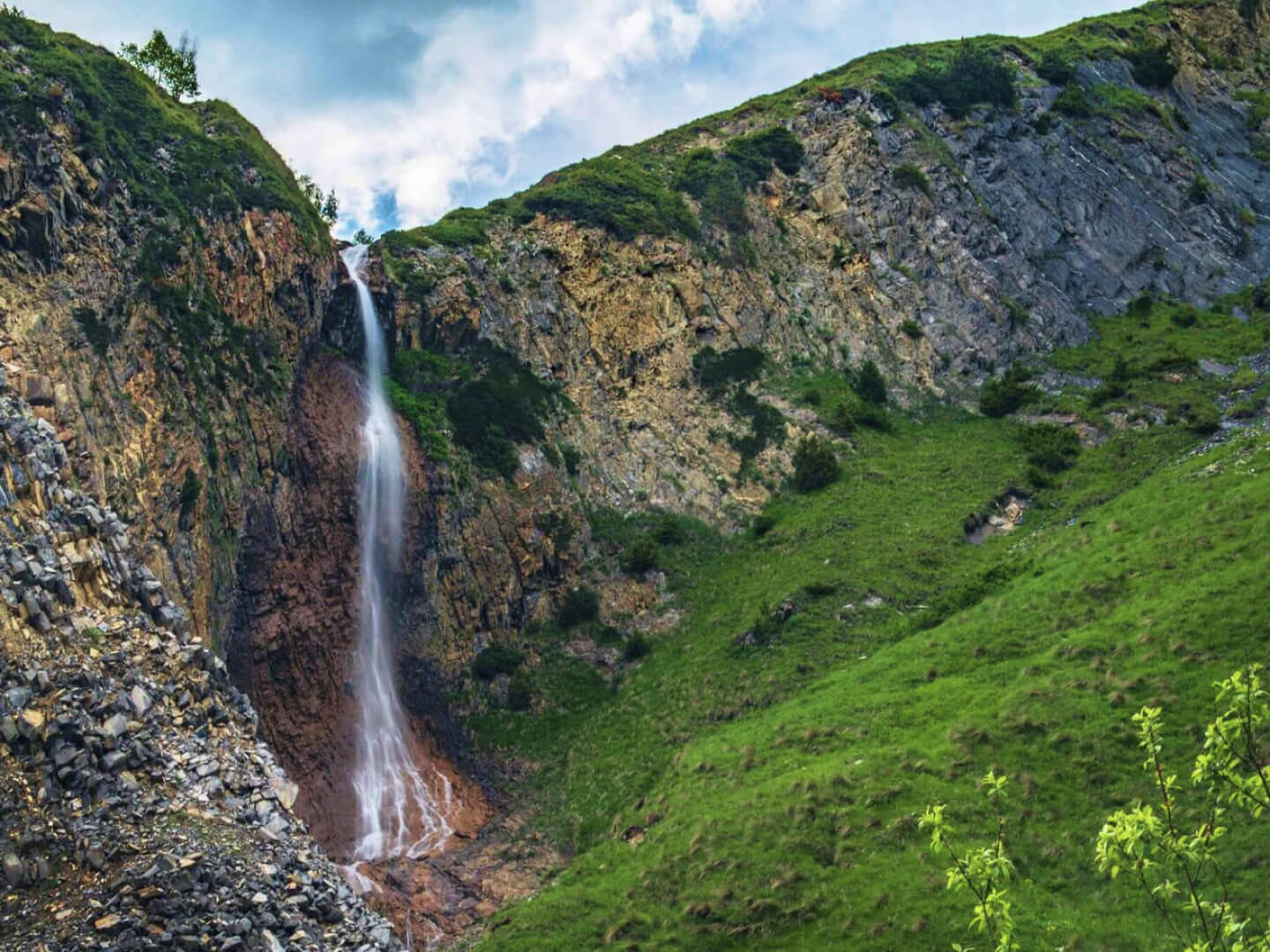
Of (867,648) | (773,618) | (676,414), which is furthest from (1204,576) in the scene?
(676,414)

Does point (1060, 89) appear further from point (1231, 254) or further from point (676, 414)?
point (676, 414)

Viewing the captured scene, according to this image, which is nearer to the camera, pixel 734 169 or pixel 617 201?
pixel 617 201

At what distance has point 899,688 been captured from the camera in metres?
38.8

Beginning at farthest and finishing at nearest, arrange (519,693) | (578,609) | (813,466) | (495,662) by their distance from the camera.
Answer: (813,466)
(578,609)
(495,662)
(519,693)

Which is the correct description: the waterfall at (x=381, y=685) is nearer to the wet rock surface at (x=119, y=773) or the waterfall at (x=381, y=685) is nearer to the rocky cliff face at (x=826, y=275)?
the rocky cliff face at (x=826, y=275)

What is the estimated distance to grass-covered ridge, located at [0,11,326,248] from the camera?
44969 mm

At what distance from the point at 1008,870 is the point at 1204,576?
102 feet

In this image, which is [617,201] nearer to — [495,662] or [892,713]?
[495,662]

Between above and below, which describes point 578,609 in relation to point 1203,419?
above

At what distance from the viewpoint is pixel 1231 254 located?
79.1m

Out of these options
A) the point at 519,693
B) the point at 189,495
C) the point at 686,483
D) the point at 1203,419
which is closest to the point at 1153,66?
the point at 1203,419

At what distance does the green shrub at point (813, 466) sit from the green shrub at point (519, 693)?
21.1m

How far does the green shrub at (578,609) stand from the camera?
2079 inches

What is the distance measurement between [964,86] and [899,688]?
68.4 meters
